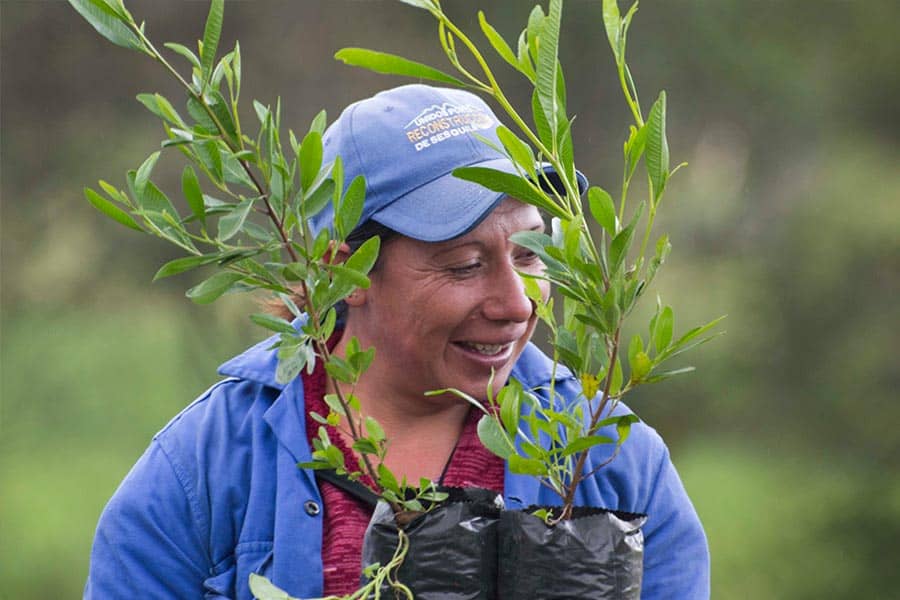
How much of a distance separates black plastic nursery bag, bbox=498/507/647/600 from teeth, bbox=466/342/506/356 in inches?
16.3

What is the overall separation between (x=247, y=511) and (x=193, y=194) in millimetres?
737

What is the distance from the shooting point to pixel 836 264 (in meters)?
5.92

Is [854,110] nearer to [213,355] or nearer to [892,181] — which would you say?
[892,181]

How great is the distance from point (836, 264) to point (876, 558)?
52.5 inches

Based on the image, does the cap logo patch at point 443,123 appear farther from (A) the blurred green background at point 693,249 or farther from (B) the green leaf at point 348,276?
(A) the blurred green background at point 693,249

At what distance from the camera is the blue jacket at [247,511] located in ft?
6.21

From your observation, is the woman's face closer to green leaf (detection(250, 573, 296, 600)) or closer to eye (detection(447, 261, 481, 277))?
eye (detection(447, 261, 481, 277))

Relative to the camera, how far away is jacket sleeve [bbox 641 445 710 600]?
193 centimetres

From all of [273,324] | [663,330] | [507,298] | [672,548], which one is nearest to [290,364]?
[273,324]

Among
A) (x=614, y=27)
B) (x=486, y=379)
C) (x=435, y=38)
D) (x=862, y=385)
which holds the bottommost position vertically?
(x=862, y=385)

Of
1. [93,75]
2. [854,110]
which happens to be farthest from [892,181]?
[93,75]

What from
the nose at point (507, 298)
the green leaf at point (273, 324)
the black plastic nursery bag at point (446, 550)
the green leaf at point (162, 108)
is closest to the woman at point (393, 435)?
the nose at point (507, 298)

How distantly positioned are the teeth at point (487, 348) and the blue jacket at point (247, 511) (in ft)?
0.61

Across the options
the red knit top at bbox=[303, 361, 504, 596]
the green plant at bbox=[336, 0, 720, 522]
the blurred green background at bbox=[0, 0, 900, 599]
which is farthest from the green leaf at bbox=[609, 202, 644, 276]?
the blurred green background at bbox=[0, 0, 900, 599]
